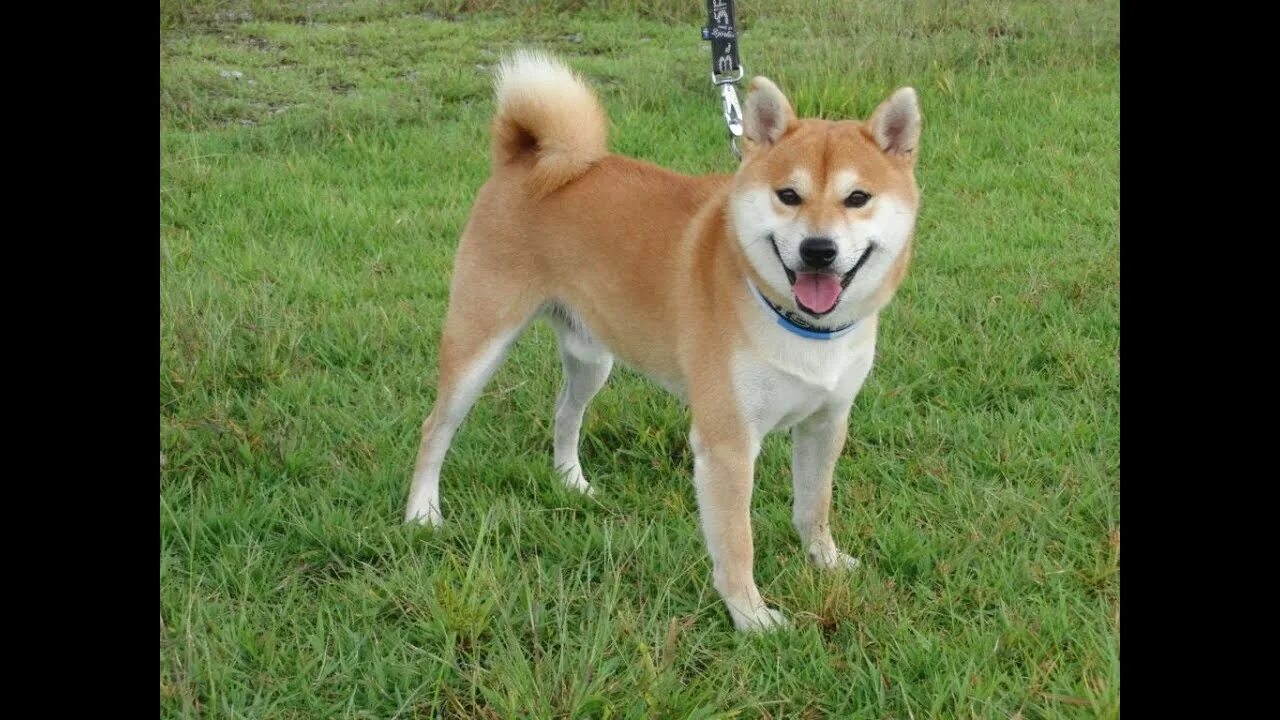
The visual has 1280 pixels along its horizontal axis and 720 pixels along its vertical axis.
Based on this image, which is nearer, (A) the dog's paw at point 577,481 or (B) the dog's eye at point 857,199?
(B) the dog's eye at point 857,199

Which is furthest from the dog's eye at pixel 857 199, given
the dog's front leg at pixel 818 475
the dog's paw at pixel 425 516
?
the dog's paw at pixel 425 516

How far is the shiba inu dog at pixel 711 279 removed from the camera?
9.32ft

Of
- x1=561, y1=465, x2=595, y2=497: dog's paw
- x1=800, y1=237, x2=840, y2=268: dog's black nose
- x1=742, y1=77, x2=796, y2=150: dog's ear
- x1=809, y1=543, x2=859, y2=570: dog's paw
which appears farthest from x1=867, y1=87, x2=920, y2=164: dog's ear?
x1=561, y1=465, x2=595, y2=497: dog's paw

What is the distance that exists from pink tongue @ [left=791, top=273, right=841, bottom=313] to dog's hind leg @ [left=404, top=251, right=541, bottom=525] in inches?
43.4

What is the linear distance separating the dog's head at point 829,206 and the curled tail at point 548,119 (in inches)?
29.1

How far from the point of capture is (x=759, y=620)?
2.87 metres

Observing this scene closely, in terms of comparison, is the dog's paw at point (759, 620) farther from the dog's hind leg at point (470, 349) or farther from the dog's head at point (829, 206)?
the dog's hind leg at point (470, 349)

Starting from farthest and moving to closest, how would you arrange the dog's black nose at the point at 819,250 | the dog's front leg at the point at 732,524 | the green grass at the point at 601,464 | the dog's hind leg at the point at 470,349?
1. the dog's hind leg at the point at 470,349
2. the dog's front leg at the point at 732,524
3. the dog's black nose at the point at 819,250
4. the green grass at the point at 601,464

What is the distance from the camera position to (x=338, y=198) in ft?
20.1

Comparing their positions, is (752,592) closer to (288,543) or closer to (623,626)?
(623,626)

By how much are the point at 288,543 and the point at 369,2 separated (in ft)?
28.6

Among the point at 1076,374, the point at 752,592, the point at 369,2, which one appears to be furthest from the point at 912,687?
the point at 369,2

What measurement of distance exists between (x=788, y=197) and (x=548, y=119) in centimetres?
107

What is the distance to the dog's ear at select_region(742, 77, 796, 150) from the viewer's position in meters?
2.97
